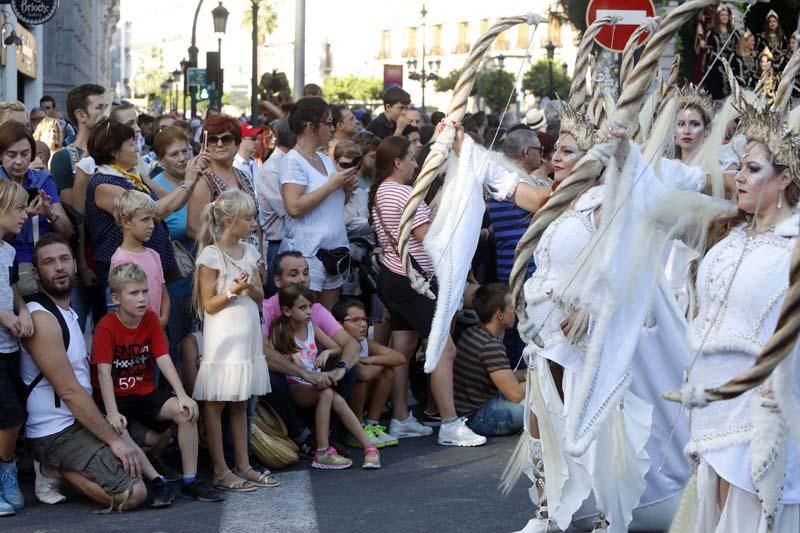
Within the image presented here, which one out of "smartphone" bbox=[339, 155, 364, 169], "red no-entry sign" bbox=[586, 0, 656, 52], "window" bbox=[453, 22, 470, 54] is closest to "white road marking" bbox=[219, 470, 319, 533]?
"smartphone" bbox=[339, 155, 364, 169]

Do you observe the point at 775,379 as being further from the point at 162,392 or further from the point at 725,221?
the point at 162,392

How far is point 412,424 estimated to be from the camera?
8.85 meters

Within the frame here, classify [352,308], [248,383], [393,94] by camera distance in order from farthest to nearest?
1. [393,94]
2. [352,308]
3. [248,383]

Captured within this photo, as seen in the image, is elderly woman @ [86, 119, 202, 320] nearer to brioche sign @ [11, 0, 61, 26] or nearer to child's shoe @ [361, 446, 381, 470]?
child's shoe @ [361, 446, 381, 470]

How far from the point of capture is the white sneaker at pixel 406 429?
8781 millimetres

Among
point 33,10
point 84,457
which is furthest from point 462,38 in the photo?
point 84,457

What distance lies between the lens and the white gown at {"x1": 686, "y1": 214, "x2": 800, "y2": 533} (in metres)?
4.72

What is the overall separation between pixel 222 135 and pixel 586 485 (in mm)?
3405

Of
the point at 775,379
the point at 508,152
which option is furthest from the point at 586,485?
the point at 508,152

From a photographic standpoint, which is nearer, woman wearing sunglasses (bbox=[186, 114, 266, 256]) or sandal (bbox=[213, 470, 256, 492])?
sandal (bbox=[213, 470, 256, 492])

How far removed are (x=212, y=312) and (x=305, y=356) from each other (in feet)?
2.86

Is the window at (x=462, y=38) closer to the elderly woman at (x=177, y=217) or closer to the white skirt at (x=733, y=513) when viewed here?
the elderly woman at (x=177, y=217)

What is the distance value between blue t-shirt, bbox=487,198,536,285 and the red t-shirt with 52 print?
3.01 meters

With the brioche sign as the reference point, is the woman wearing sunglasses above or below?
below
